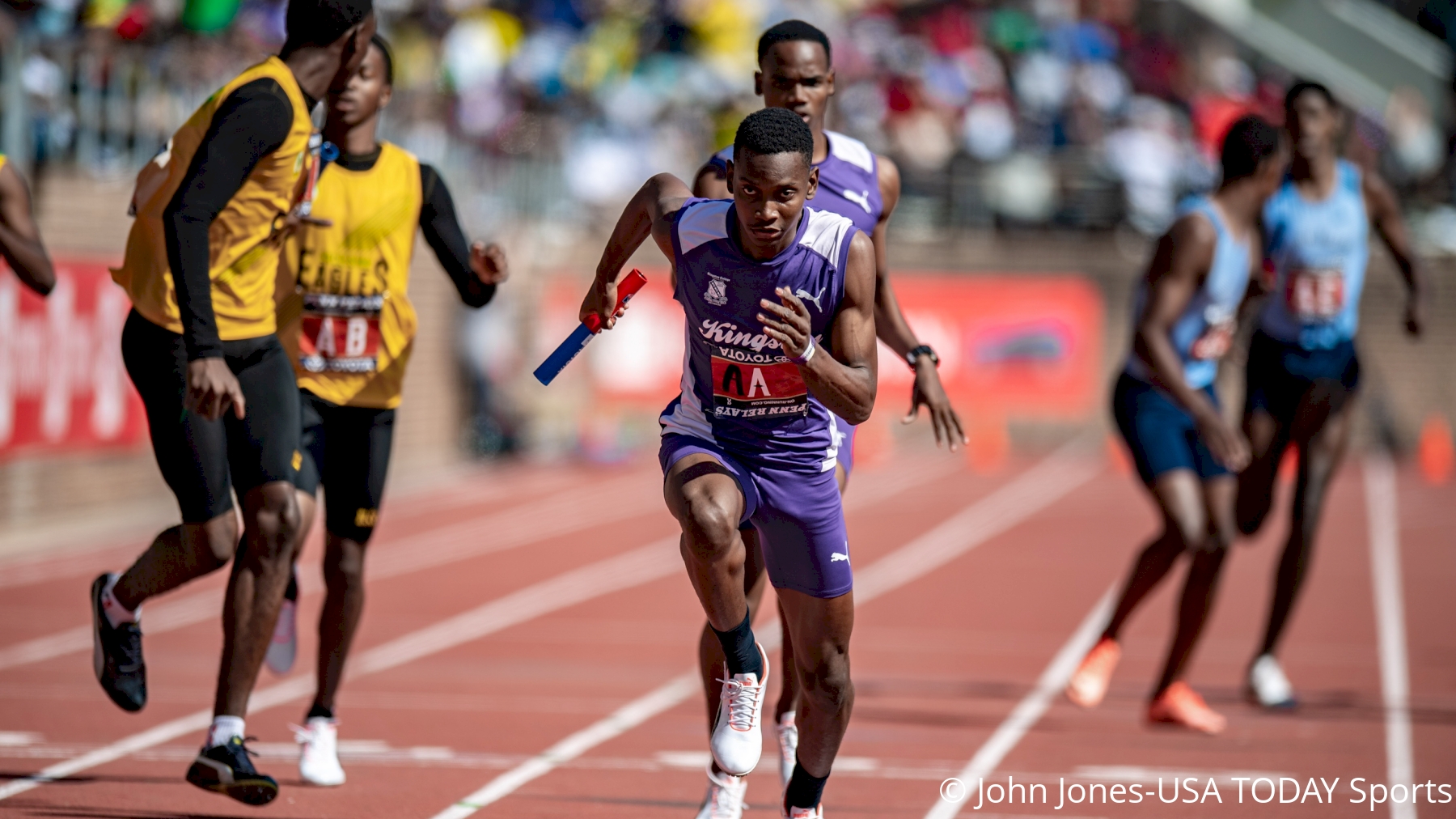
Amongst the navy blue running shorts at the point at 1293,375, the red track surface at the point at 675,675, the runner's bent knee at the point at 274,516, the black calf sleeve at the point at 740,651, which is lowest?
the red track surface at the point at 675,675

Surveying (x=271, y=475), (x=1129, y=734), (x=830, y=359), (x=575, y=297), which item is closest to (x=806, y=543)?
(x=830, y=359)

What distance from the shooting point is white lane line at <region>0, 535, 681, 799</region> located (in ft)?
20.9

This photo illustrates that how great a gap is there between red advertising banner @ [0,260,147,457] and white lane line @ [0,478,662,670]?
228cm

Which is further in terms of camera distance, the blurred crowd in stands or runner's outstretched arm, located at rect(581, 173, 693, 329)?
the blurred crowd in stands

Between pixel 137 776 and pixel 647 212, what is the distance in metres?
2.65

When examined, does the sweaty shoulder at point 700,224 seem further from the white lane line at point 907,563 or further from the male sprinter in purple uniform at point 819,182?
the white lane line at point 907,563

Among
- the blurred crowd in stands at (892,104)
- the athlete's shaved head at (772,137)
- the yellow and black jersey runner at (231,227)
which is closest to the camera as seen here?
the athlete's shaved head at (772,137)

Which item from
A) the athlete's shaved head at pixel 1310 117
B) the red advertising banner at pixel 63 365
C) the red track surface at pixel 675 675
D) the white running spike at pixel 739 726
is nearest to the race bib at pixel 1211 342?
the athlete's shaved head at pixel 1310 117

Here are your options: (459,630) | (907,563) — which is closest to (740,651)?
(459,630)

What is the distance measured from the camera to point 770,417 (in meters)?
4.90

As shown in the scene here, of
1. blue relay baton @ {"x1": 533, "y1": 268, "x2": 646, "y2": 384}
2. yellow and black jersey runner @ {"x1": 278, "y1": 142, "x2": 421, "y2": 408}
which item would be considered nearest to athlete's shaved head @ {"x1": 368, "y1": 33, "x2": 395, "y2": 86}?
yellow and black jersey runner @ {"x1": 278, "y1": 142, "x2": 421, "y2": 408}

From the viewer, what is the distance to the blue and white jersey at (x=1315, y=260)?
830 cm

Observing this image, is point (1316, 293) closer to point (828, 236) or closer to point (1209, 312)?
point (1209, 312)

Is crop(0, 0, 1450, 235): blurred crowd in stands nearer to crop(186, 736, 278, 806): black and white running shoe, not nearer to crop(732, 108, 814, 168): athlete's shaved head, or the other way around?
crop(186, 736, 278, 806): black and white running shoe
